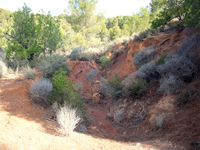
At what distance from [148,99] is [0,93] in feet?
20.8

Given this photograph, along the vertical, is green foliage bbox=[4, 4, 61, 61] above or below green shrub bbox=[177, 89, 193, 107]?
above

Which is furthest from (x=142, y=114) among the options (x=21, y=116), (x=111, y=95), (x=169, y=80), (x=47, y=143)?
(x=21, y=116)

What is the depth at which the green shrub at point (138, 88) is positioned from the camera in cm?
634

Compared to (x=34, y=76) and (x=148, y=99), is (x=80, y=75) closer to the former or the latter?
(x=34, y=76)

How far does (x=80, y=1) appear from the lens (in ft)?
78.3

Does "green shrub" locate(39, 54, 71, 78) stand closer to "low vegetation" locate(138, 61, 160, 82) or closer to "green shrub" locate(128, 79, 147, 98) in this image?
"green shrub" locate(128, 79, 147, 98)

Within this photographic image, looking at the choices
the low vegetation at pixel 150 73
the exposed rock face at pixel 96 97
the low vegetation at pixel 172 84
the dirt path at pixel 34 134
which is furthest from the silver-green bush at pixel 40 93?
the low vegetation at pixel 172 84

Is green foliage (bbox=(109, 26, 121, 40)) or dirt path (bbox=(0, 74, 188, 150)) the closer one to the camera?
dirt path (bbox=(0, 74, 188, 150))

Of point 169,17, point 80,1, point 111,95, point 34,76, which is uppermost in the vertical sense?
point 80,1

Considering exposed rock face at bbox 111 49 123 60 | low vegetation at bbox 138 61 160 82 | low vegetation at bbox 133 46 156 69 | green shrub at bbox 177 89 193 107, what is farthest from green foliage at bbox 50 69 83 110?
exposed rock face at bbox 111 49 123 60

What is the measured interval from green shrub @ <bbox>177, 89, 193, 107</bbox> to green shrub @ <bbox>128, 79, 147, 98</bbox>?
1831 mm

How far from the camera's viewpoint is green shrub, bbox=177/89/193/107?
14.5 ft

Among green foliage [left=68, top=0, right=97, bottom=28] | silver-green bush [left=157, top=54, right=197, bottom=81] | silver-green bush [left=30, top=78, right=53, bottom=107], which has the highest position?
green foliage [left=68, top=0, right=97, bottom=28]

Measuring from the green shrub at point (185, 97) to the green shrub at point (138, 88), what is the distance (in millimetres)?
1831
